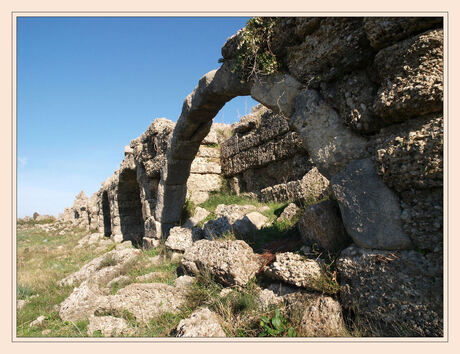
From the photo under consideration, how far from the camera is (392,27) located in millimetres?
2312

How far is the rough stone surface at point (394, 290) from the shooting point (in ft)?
6.75

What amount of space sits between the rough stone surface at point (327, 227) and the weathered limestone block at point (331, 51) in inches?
51.0

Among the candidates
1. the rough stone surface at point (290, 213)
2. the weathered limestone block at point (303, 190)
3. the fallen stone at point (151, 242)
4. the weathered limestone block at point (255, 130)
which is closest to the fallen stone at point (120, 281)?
the fallen stone at point (151, 242)

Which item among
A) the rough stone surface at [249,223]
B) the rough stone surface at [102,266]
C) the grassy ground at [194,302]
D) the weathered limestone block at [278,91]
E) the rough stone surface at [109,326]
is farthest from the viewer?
the rough stone surface at [102,266]

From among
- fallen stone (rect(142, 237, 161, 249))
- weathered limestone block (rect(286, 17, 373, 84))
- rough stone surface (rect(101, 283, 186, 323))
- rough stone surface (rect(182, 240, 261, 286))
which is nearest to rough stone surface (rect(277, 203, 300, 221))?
rough stone surface (rect(182, 240, 261, 286))

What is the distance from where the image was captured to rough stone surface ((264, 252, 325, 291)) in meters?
2.67

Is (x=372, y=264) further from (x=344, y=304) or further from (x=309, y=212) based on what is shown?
(x=309, y=212)

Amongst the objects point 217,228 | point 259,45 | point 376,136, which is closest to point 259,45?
point 259,45

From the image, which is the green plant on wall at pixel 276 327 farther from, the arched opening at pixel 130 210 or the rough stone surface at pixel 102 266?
the arched opening at pixel 130 210

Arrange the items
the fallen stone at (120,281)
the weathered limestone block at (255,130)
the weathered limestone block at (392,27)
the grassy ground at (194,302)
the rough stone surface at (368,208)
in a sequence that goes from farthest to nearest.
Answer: the weathered limestone block at (255,130), the fallen stone at (120,281), the grassy ground at (194,302), the rough stone surface at (368,208), the weathered limestone block at (392,27)

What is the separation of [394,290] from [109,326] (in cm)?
261

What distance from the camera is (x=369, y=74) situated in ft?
8.68

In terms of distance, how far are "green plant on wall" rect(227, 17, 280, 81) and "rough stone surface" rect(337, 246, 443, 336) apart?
7.26 feet

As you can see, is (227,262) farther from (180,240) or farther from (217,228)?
(180,240)
